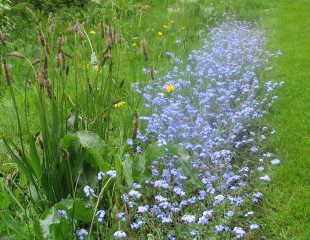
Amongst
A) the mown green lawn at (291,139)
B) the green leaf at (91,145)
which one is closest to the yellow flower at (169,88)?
the mown green lawn at (291,139)

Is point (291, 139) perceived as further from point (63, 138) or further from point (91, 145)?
point (63, 138)

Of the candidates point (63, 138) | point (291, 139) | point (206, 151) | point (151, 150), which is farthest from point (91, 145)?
point (291, 139)

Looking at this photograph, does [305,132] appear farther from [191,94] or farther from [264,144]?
[191,94]

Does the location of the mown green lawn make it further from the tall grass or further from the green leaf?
the green leaf

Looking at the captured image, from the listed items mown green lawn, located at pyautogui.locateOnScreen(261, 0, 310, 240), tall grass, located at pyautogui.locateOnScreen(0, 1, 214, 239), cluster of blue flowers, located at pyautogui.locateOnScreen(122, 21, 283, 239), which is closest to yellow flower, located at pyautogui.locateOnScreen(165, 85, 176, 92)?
cluster of blue flowers, located at pyautogui.locateOnScreen(122, 21, 283, 239)

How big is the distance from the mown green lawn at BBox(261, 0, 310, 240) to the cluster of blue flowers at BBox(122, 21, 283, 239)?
0.42 ft

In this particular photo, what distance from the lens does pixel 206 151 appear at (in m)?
3.36

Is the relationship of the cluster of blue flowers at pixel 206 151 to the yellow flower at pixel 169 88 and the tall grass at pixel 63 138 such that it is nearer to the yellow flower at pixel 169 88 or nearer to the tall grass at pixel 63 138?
the yellow flower at pixel 169 88

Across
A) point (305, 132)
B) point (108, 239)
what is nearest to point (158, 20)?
point (305, 132)

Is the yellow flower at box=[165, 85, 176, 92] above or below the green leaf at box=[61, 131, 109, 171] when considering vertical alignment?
below

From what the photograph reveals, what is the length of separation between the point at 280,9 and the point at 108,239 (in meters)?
6.52

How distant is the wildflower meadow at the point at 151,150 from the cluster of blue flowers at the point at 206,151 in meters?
0.01

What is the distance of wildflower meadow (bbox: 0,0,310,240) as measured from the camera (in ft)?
9.18

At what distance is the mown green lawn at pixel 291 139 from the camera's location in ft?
10.3
